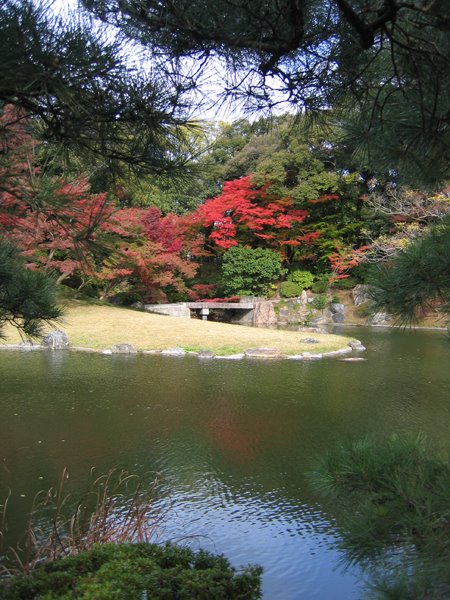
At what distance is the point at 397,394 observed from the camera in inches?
244

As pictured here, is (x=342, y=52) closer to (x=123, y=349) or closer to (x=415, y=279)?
(x=415, y=279)

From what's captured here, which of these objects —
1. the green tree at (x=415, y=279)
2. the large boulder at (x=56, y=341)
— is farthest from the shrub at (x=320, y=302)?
the green tree at (x=415, y=279)

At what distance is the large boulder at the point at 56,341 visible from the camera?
30.2 feet

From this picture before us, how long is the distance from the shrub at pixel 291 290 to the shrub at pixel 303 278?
0.65ft

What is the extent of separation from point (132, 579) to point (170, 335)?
853 centimetres

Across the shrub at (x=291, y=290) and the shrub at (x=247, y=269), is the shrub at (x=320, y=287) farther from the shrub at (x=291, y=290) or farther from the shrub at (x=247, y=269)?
the shrub at (x=247, y=269)

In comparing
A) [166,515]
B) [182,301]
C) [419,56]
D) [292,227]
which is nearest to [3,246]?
[419,56]

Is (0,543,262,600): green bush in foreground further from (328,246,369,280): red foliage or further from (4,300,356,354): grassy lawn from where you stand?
(328,246,369,280): red foliage

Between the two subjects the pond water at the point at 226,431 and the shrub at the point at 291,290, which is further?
the shrub at the point at 291,290

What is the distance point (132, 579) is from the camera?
60.6 inches

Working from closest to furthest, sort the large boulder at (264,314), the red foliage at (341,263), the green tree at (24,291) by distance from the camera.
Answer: the green tree at (24,291)
the large boulder at (264,314)
the red foliage at (341,263)

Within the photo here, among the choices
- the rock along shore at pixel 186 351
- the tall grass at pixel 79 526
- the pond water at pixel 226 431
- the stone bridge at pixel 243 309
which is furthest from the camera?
the stone bridge at pixel 243 309

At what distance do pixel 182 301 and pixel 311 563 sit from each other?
1275cm

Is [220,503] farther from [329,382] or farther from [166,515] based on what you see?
[329,382]
